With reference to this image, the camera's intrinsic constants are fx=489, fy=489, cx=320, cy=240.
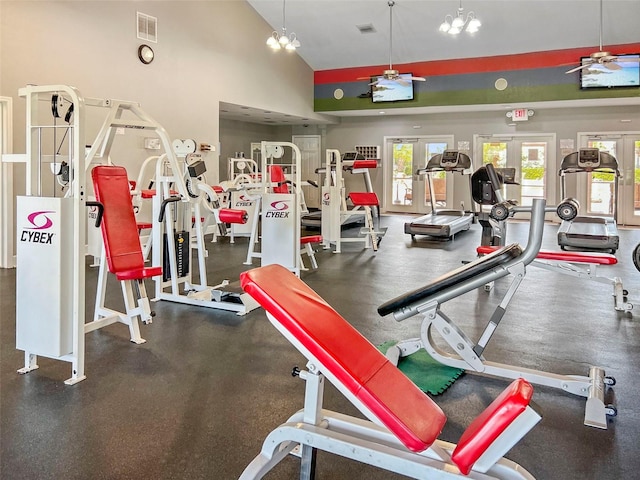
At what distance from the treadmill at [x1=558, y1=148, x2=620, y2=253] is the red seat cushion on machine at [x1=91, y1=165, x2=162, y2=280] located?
6108mm

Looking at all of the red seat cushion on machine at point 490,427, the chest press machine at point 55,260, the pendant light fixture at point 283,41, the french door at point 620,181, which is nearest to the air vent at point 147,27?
the pendant light fixture at point 283,41

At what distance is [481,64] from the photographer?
11156mm

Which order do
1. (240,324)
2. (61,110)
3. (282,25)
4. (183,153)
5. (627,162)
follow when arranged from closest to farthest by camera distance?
(61,110) → (240,324) → (183,153) → (282,25) → (627,162)

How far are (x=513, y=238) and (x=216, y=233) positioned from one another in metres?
5.54

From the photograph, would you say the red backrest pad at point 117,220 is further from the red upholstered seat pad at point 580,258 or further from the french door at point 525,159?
the french door at point 525,159

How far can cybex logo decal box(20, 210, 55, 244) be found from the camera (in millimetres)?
2820

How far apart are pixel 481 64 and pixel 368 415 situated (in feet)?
36.7

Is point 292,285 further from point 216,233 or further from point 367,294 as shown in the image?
point 216,233

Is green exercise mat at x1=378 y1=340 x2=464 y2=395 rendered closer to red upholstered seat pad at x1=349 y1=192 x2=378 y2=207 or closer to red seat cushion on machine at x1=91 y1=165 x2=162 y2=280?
red seat cushion on machine at x1=91 y1=165 x2=162 y2=280

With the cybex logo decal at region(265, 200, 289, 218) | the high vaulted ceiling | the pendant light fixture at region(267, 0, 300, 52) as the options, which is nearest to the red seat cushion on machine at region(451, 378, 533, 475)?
the cybex logo decal at region(265, 200, 289, 218)

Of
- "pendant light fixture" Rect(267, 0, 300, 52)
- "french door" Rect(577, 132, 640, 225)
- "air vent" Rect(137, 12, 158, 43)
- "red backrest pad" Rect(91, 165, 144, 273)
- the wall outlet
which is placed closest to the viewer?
"red backrest pad" Rect(91, 165, 144, 273)

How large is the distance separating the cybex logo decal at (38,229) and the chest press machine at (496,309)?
6.39 ft

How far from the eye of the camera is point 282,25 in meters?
10.5

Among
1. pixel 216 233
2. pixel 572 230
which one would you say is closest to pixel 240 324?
pixel 216 233
